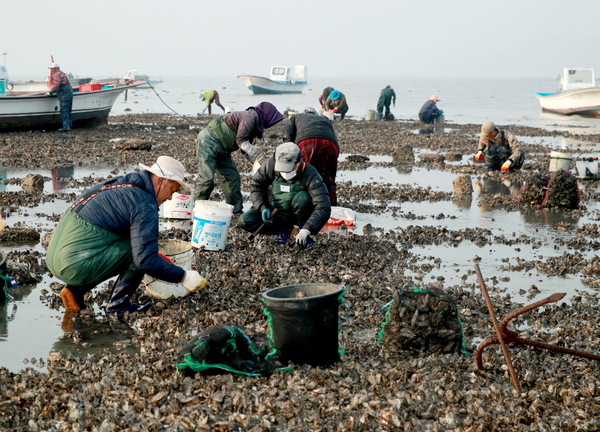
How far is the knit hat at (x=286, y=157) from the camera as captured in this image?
7.67 m

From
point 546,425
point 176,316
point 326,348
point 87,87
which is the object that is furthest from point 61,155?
point 546,425

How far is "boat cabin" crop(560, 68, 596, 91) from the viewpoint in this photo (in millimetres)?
43844

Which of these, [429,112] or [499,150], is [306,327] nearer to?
[499,150]

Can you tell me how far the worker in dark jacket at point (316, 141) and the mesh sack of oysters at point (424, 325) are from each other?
16.5 ft

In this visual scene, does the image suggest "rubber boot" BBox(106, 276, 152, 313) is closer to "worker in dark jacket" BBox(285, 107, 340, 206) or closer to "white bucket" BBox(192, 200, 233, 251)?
"white bucket" BBox(192, 200, 233, 251)

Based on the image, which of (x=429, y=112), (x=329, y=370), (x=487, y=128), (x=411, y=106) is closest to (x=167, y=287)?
(x=329, y=370)

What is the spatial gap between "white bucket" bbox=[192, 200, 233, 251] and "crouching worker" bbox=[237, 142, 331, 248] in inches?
19.6

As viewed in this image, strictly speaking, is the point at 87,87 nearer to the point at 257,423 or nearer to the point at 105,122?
the point at 105,122

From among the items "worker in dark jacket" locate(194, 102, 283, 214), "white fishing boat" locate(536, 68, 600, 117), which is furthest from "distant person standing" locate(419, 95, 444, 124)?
"worker in dark jacket" locate(194, 102, 283, 214)

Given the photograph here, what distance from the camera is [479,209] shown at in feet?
37.1

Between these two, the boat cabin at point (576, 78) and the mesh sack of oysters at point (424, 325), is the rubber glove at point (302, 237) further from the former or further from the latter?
the boat cabin at point (576, 78)

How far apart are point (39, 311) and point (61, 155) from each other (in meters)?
11.9

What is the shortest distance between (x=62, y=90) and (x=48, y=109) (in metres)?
0.86

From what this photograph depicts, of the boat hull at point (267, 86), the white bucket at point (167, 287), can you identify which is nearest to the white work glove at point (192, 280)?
the white bucket at point (167, 287)
